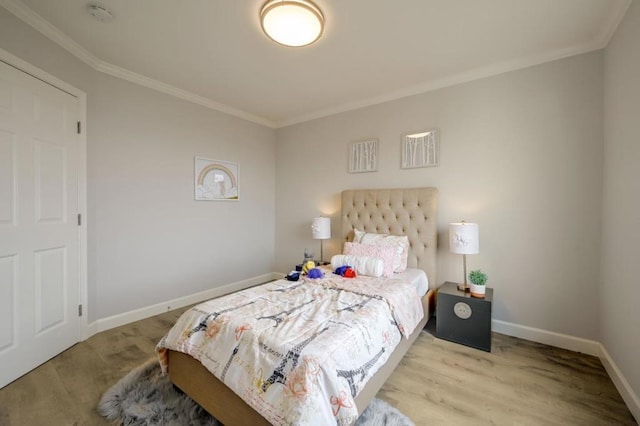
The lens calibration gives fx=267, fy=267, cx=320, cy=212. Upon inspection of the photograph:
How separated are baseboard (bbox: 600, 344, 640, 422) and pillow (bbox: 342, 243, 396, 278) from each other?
169cm

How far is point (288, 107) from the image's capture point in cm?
384

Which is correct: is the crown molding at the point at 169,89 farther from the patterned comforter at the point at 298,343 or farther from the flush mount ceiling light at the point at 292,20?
the patterned comforter at the point at 298,343

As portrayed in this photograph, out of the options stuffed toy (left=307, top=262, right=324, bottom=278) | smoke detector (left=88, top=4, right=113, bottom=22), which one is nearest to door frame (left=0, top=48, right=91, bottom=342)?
smoke detector (left=88, top=4, right=113, bottom=22)

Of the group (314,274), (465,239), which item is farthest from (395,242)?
(314,274)

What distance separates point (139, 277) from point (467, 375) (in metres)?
3.34

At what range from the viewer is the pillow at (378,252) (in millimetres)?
2756

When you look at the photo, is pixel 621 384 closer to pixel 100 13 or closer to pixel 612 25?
pixel 612 25

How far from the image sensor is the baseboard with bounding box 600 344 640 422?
63.8 inches

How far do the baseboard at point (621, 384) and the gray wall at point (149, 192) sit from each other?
3.97 metres

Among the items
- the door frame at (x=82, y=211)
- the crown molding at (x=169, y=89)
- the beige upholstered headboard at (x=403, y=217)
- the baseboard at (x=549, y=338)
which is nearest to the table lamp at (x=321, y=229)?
the beige upholstered headboard at (x=403, y=217)

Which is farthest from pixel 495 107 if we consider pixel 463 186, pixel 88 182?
pixel 88 182

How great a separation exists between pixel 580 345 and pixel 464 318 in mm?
992

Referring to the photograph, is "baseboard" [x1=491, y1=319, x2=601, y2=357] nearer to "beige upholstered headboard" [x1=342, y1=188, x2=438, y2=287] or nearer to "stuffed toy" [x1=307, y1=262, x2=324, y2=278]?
"beige upholstered headboard" [x1=342, y1=188, x2=438, y2=287]

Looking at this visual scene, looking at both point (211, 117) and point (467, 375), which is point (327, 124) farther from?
point (467, 375)
